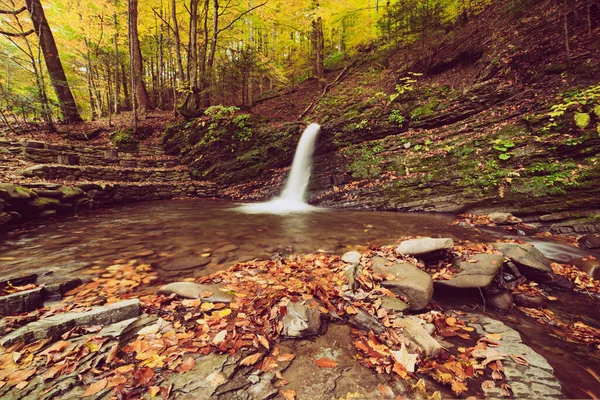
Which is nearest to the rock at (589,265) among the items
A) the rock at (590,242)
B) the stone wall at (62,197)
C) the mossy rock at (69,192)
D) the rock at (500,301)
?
the rock at (590,242)

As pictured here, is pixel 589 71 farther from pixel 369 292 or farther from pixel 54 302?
pixel 54 302

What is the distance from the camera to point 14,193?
18.0 feet

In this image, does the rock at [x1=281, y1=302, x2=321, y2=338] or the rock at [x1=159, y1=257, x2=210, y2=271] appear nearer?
the rock at [x1=281, y1=302, x2=321, y2=338]

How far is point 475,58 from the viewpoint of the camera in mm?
10500

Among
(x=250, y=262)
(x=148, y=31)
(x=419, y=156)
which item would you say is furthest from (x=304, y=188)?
(x=148, y=31)

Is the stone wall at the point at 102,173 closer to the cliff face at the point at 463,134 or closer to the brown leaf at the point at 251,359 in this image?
the cliff face at the point at 463,134

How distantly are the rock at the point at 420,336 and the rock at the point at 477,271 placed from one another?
3.66 ft

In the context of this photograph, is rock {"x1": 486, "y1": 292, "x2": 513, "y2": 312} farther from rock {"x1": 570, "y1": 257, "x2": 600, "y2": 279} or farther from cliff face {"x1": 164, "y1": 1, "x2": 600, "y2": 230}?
cliff face {"x1": 164, "y1": 1, "x2": 600, "y2": 230}

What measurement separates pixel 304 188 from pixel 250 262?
23.3 ft

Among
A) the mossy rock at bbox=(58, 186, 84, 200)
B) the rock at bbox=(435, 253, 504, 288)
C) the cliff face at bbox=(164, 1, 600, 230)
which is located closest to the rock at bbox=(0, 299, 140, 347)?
the rock at bbox=(435, 253, 504, 288)

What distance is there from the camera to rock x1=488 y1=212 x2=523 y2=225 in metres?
6.01

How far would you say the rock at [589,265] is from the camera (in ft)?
11.6

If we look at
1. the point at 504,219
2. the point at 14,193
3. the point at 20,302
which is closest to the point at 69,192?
the point at 14,193

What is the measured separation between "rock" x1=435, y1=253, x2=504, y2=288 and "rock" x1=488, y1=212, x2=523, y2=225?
3.51 m
